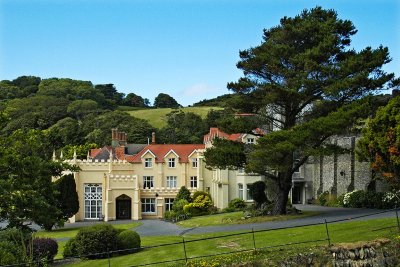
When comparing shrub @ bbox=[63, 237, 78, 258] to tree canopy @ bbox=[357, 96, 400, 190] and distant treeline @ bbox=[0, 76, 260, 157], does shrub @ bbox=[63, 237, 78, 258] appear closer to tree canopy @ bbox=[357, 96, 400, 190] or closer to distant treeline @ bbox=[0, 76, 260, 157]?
tree canopy @ bbox=[357, 96, 400, 190]

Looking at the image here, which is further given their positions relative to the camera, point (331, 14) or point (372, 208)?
point (372, 208)

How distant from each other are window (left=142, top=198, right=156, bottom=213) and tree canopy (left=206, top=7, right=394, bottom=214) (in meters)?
23.4

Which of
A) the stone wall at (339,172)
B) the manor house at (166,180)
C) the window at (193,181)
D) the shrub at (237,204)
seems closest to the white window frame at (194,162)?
the manor house at (166,180)

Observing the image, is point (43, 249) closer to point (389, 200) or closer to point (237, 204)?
point (389, 200)

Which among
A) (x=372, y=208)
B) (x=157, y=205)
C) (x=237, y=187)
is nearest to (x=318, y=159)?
(x=237, y=187)

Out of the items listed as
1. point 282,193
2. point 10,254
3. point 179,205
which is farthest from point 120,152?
point 10,254

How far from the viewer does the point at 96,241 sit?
87.9 feet

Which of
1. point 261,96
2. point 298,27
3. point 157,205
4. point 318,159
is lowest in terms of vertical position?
point 157,205

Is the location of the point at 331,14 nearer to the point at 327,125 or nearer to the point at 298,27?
the point at 298,27

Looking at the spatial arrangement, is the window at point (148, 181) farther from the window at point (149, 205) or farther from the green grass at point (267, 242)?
the green grass at point (267, 242)

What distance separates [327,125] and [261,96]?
628 cm

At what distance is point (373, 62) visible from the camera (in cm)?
3678

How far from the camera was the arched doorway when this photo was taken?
6012 centimetres

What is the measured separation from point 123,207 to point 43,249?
3470cm
